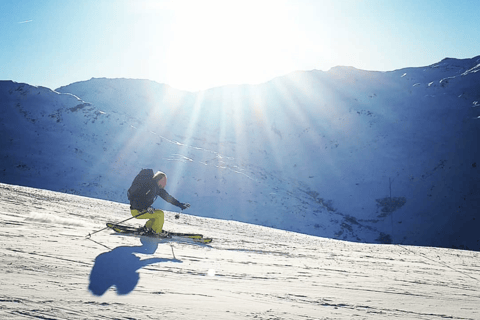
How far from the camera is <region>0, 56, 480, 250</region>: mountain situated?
89.2ft

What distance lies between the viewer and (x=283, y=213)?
2741cm

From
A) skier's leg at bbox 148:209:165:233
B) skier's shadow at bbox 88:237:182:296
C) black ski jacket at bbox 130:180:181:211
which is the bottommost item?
skier's leg at bbox 148:209:165:233

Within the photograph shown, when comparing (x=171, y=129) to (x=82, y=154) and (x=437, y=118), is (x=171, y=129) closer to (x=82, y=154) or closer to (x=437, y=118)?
(x=82, y=154)

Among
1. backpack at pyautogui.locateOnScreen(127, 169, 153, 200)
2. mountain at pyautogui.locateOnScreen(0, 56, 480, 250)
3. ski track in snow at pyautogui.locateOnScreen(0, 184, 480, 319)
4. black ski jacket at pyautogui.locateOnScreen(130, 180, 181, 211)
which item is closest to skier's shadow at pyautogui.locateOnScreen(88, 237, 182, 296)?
ski track in snow at pyautogui.locateOnScreen(0, 184, 480, 319)

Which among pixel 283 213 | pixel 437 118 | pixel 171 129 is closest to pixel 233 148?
pixel 171 129

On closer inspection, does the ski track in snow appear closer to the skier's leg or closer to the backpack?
the backpack

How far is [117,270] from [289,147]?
199 feet

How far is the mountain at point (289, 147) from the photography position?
89.2ft

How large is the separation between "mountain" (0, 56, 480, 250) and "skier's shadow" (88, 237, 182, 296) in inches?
790

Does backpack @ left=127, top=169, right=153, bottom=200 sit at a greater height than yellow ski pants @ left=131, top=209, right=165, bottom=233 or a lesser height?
greater

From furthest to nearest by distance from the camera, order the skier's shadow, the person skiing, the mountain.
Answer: the mountain
the person skiing
the skier's shadow

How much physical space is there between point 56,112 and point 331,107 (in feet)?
182

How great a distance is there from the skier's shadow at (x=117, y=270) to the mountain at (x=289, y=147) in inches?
790

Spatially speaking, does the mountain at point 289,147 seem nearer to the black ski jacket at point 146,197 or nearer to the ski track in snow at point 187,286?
the black ski jacket at point 146,197
